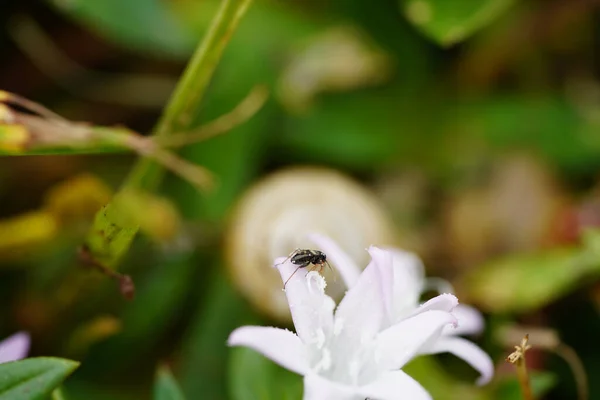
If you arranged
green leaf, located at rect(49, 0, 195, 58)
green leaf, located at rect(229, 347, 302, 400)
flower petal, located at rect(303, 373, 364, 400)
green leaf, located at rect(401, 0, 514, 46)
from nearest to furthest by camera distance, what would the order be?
flower petal, located at rect(303, 373, 364, 400) → green leaf, located at rect(229, 347, 302, 400) → green leaf, located at rect(401, 0, 514, 46) → green leaf, located at rect(49, 0, 195, 58)

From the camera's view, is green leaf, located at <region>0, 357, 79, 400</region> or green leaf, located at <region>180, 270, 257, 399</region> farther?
green leaf, located at <region>180, 270, 257, 399</region>

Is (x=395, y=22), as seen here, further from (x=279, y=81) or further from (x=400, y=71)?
(x=279, y=81)

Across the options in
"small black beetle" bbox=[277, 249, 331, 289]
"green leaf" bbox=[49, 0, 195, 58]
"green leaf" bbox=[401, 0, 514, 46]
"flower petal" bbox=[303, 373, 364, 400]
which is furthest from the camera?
"green leaf" bbox=[49, 0, 195, 58]

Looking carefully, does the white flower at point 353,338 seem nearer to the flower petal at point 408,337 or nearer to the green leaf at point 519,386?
the flower petal at point 408,337

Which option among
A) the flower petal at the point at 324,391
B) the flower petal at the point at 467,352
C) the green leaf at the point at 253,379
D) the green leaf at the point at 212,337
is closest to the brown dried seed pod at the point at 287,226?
the green leaf at the point at 212,337

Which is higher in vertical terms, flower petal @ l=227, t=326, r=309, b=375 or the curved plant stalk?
the curved plant stalk

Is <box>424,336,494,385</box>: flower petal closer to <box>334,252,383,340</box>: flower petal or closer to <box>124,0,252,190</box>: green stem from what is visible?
<box>334,252,383,340</box>: flower petal

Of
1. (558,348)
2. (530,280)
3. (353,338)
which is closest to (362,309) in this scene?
(353,338)

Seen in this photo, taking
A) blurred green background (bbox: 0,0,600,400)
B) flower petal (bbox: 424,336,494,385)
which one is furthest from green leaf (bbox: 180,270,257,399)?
flower petal (bbox: 424,336,494,385)
